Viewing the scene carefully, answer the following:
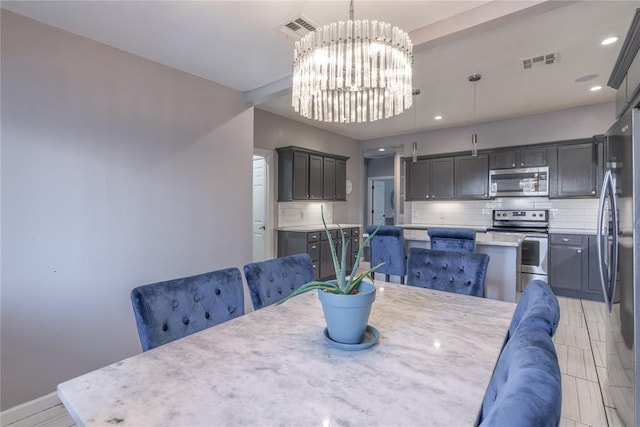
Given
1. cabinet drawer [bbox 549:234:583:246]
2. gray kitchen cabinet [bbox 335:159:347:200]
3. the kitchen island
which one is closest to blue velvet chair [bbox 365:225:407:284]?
the kitchen island

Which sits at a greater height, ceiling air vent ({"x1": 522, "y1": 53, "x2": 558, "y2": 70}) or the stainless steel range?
ceiling air vent ({"x1": 522, "y1": 53, "x2": 558, "y2": 70})

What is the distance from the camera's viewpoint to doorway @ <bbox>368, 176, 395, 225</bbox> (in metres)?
8.62

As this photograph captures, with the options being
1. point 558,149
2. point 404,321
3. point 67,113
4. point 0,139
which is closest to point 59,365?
point 0,139

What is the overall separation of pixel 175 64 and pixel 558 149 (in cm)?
527

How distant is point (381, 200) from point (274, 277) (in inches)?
291

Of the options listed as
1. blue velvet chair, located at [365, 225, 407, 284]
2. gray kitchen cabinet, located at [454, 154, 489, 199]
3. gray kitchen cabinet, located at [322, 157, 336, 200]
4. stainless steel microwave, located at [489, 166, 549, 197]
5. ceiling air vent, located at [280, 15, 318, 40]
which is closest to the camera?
ceiling air vent, located at [280, 15, 318, 40]

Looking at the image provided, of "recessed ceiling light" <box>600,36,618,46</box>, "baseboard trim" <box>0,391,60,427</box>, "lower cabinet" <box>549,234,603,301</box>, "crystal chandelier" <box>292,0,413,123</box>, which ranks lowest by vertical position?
"baseboard trim" <box>0,391,60,427</box>

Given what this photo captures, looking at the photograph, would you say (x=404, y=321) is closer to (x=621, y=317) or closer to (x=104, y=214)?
(x=621, y=317)

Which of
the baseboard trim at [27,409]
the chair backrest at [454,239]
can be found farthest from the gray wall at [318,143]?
the baseboard trim at [27,409]

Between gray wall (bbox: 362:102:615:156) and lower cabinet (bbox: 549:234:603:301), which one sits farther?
gray wall (bbox: 362:102:615:156)

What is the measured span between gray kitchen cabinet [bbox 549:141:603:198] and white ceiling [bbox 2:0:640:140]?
990 millimetres

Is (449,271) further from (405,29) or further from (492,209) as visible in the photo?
(492,209)

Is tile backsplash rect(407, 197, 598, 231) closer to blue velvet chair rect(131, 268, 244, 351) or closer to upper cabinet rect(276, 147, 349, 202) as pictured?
upper cabinet rect(276, 147, 349, 202)

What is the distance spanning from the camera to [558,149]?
4.69m
